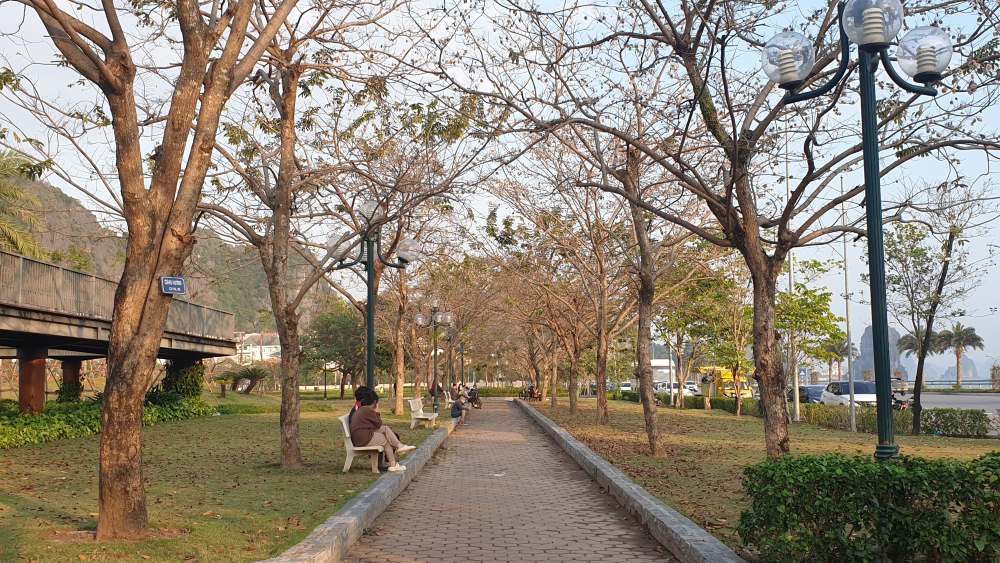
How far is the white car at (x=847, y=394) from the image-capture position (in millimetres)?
34600

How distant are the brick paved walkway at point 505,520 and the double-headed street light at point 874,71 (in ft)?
8.16

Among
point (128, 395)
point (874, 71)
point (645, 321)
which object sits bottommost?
point (128, 395)

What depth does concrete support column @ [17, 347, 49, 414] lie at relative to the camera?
2092 centimetres

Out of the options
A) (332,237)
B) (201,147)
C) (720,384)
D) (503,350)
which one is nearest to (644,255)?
(332,237)

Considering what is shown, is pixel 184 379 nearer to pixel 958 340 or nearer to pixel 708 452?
pixel 708 452

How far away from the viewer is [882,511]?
5637 mm

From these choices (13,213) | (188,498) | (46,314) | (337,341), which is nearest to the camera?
(188,498)

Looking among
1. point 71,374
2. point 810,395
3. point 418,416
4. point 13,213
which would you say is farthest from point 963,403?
point 13,213

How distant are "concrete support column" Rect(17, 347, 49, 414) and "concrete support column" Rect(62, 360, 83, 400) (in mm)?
5979

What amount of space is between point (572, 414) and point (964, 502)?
1033 inches

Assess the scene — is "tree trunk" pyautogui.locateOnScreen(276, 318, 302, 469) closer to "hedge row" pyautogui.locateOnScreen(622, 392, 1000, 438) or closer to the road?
"hedge row" pyautogui.locateOnScreen(622, 392, 1000, 438)

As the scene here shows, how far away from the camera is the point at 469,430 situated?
26.8 meters

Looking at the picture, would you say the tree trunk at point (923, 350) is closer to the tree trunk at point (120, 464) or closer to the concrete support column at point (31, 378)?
the tree trunk at point (120, 464)

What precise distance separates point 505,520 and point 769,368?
3.61m
